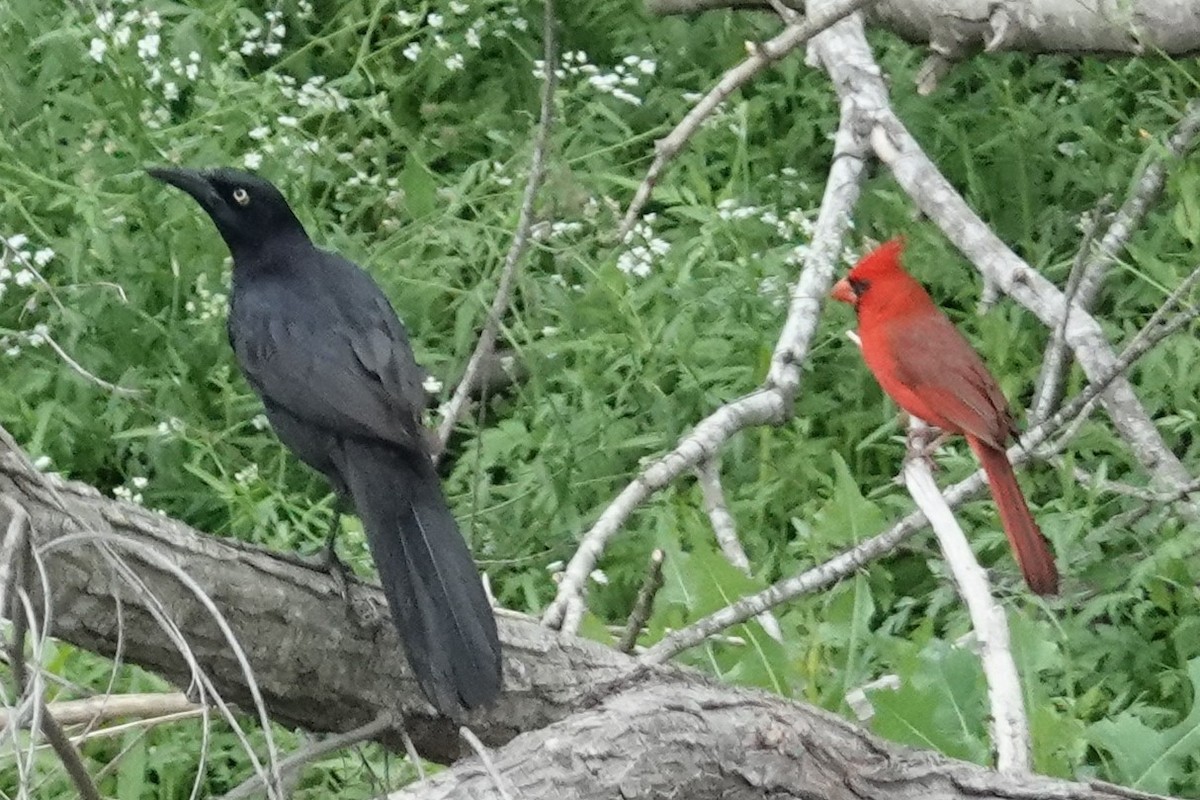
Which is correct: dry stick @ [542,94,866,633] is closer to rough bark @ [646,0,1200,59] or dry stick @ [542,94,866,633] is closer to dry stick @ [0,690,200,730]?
rough bark @ [646,0,1200,59]

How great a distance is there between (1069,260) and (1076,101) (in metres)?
0.78

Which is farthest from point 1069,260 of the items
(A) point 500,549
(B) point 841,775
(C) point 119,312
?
(B) point 841,775

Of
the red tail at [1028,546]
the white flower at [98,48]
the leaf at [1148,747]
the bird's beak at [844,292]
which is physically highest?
the white flower at [98,48]

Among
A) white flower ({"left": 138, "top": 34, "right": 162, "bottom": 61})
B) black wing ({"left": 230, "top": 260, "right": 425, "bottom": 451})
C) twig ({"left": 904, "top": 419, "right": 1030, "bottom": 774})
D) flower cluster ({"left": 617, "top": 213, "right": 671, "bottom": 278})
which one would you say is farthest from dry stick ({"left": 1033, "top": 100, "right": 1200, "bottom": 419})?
white flower ({"left": 138, "top": 34, "right": 162, "bottom": 61})

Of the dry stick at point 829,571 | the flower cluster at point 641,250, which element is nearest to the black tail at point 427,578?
the dry stick at point 829,571

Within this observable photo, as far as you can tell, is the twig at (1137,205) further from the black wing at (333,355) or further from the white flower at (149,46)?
the white flower at (149,46)

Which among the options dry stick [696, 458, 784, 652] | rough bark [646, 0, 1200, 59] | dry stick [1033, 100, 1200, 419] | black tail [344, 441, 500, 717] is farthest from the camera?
dry stick [1033, 100, 1200, 419]

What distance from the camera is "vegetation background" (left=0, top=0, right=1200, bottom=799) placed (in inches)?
144

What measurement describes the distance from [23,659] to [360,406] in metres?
1.05

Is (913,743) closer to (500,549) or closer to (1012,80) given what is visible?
(500,549)

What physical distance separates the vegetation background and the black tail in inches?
29.7

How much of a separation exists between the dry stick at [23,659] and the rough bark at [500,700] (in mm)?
37

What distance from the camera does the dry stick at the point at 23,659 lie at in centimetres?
176

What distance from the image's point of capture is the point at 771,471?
4.41 m
